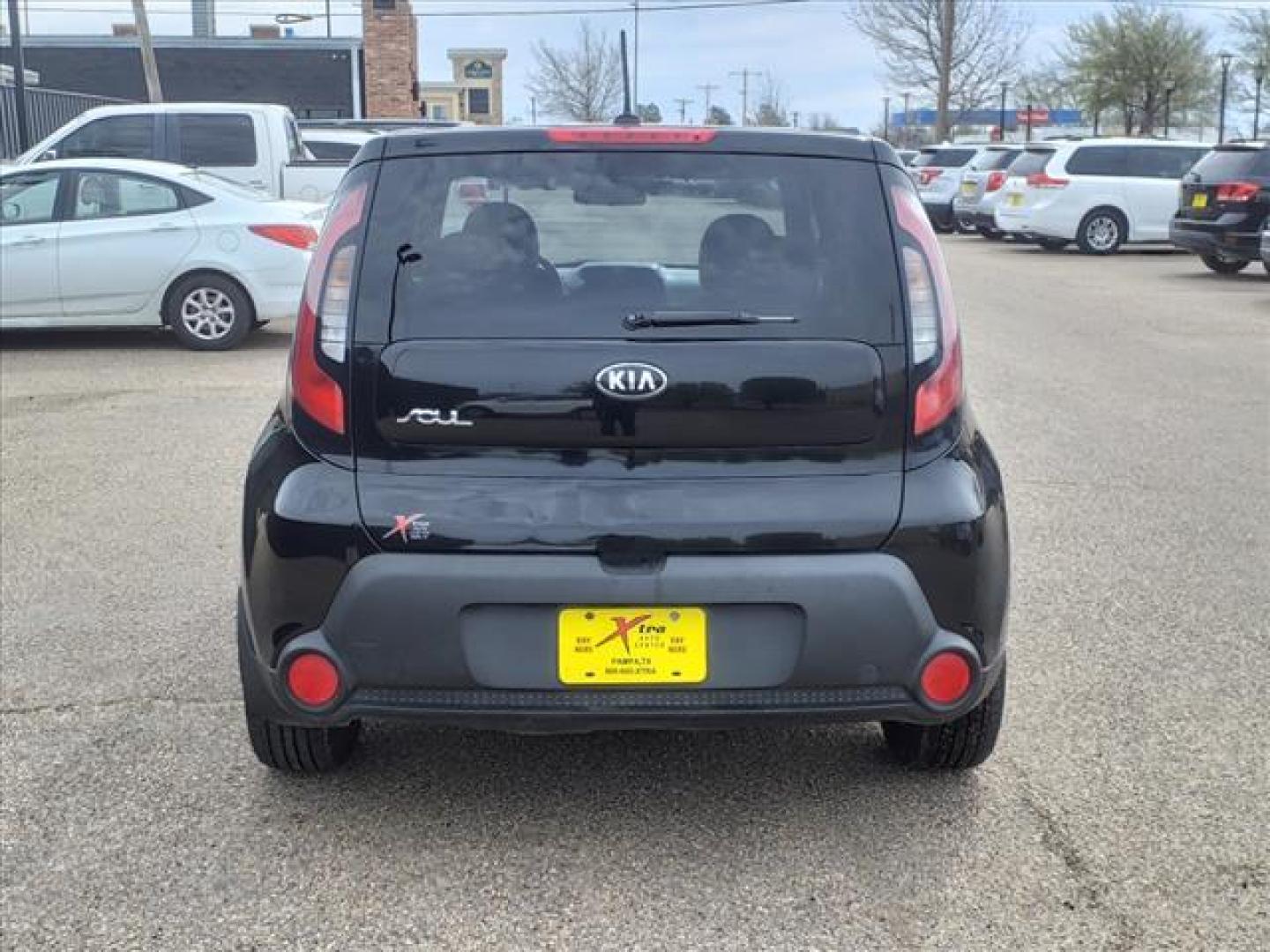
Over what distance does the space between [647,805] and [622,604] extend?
0.76m

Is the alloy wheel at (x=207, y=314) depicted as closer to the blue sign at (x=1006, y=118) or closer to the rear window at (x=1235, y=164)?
the rear window at (x=1235, y=164)

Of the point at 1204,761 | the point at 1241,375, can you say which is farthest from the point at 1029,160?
the point at 1204,761

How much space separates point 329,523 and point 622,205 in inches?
39.4

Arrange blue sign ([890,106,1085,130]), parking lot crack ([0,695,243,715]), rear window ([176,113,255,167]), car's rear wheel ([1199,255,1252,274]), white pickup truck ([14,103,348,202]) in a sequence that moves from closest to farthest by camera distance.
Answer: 1. parking lot crack ([0,695,243,715])
2. white pickup truck ([14,103,348,202])
3. rear window ([176,113,255,167])
4. car's rear wheel ([1199,255,1252,274])
5. blue sign ([890,106,1085,130])

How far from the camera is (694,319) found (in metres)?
3.18

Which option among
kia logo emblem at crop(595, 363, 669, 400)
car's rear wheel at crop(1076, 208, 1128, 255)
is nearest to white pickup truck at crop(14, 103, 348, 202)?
car's rear wheel at crop(1076, 208, 1128, 255)

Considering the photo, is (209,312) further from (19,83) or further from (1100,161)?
(1100,161)

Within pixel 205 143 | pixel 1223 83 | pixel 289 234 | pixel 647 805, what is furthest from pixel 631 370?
pixel 1223 83

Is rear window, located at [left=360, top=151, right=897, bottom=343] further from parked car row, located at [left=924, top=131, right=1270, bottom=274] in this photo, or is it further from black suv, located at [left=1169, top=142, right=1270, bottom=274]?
parked car row, located at [left=924, top=131, right=1270, bottom=274]

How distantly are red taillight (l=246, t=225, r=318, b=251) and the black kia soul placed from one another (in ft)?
26.8

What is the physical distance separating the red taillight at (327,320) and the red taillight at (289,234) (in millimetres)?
8125

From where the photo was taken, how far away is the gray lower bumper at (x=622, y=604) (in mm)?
3049

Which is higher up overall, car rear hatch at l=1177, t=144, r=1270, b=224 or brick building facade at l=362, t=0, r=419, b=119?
brick building facade at l=362, t=0, r=419, b=119

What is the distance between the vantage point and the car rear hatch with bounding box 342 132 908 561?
309 centimetres
